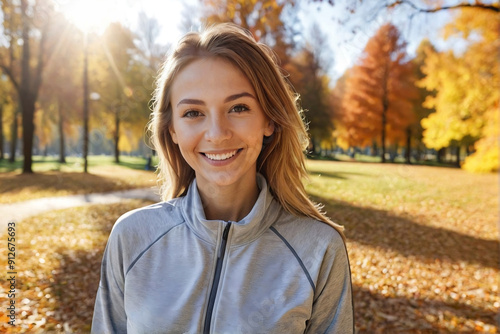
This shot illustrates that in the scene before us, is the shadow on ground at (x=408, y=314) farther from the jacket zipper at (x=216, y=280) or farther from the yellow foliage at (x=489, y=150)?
the yellow foliage at (x=489, y=150)

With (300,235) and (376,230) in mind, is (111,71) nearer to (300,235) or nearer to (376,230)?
(376,230)

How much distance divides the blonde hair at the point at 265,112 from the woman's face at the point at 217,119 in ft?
A: 0.18

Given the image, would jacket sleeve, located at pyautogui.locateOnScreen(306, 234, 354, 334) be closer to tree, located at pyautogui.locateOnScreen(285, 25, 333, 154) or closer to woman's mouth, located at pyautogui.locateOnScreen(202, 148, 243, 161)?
woman's mouth, located at pyautogui.locateOnScreen(202, 148, 243, 161)

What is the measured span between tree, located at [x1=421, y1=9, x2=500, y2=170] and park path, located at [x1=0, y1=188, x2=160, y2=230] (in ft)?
23.8

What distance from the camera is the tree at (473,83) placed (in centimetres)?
751

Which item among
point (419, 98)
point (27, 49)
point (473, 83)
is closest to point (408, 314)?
point (27, 49)

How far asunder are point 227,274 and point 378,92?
28.3 ft

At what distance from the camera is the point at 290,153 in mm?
1775

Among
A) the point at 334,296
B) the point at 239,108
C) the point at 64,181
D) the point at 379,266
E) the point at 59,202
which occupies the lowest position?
the point at 379,266

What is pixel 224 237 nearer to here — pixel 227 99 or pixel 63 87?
pixel 227 99

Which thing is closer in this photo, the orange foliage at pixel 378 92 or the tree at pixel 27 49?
the tree at pixel 27 49

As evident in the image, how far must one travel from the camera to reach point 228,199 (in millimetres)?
1696

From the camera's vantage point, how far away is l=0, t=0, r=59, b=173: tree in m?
3.96

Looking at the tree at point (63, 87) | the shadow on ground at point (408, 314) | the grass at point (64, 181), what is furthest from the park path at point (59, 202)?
the shadow on ground at point (408, 314)
